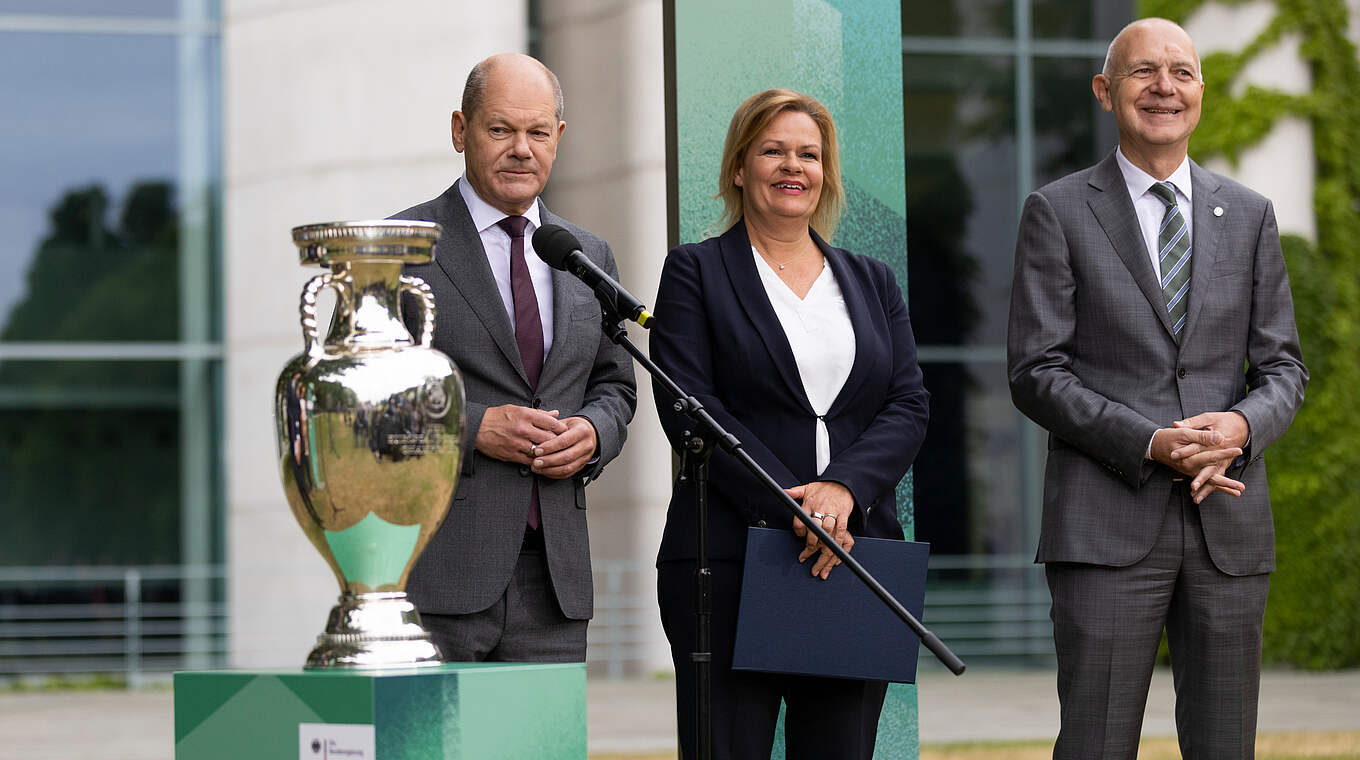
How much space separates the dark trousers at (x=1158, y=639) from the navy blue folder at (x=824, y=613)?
0.42 metres

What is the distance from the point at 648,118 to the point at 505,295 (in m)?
7.46

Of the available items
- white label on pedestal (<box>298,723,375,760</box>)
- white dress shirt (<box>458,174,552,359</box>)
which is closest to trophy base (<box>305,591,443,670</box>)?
white label on pedestal (<box>298,723,375,760</box>)

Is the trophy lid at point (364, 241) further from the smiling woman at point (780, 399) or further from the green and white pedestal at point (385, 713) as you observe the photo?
the smiling woman at point (780, 399)

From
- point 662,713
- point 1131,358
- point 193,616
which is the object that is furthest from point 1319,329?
point 193,616

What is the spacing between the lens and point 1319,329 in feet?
33.4

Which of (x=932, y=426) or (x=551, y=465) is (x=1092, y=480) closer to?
(x=551, y=465)

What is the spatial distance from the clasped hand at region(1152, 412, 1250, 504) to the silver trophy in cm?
156

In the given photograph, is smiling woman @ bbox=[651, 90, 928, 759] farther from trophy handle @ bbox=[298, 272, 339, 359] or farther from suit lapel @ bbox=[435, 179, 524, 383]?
trophy handle @ bbox=[298, 272, 339, 359]

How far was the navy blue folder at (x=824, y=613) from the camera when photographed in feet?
10.2

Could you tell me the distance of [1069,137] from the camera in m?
11.0

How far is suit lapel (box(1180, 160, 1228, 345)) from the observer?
342cm

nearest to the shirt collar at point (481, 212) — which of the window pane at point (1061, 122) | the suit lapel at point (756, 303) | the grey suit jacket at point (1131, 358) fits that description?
the suit lapel at point (756, 303)

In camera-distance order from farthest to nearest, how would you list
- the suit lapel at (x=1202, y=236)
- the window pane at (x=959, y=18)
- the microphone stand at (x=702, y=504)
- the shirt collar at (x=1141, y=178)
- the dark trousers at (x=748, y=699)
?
the window pane at (x=959, y=18), the shirt collar at (x=1141, y=178), the suit lapel at (x=1202, y=236), the dark trousers at (x=748, y=699), the microphone stand at (x=702, y=504)

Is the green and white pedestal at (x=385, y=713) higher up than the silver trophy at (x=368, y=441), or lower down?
lower down
